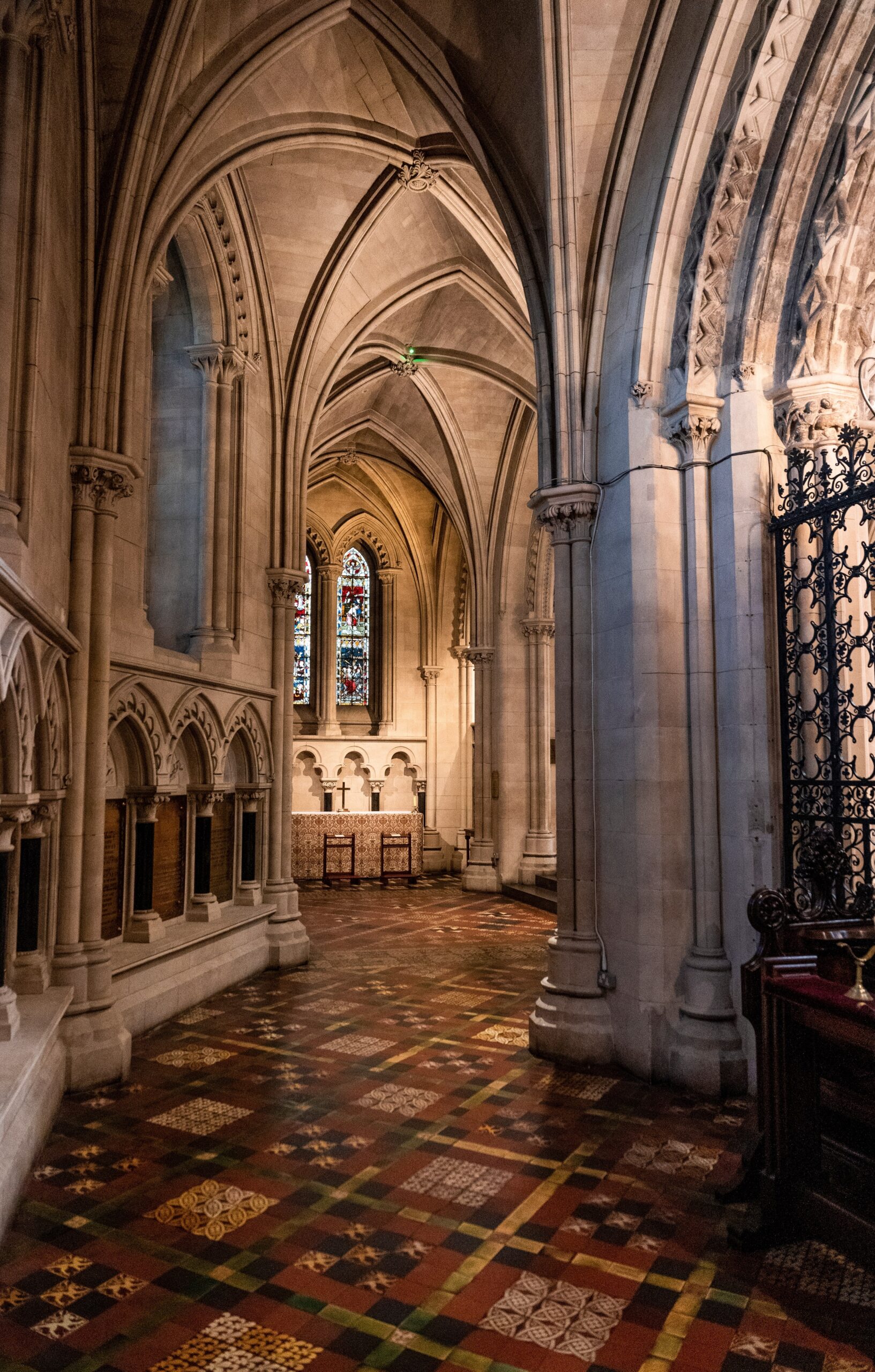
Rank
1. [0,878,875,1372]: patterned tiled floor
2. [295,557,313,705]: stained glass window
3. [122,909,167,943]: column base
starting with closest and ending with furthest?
[0,878,875,1372]: patterned tiled floor → [122,909,167,943]: column base → [295,557,313,705]: stained glass window

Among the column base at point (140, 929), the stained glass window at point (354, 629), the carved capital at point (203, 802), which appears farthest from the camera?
the stained glass window at point (354, 629)

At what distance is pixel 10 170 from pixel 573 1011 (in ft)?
20.0

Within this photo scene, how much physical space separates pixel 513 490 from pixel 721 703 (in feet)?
35.4

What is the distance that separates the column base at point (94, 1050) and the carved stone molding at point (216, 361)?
632 centimetres

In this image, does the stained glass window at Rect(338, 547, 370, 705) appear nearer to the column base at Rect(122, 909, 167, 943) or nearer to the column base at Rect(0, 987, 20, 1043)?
the column base at Rect(122, 909, 167, 943)

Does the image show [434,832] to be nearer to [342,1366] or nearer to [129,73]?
[129,73]

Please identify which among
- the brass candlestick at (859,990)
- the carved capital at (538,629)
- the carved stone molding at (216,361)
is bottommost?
the brass candlestick at (859,990)

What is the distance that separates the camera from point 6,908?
482 centimetres

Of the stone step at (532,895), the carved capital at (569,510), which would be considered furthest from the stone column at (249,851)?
the stone step at (532,895)

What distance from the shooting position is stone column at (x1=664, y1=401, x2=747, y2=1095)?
5.67 metres

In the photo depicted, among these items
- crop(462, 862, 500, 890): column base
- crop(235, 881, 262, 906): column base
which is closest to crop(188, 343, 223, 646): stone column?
crop(235, 881, 262, 906): column base

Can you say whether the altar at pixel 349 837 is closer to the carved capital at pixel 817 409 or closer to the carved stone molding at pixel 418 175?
the carved stone molding at pixel 418 175

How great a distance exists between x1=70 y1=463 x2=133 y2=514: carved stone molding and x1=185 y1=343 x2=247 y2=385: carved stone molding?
331 cm

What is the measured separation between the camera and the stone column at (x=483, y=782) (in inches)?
632
